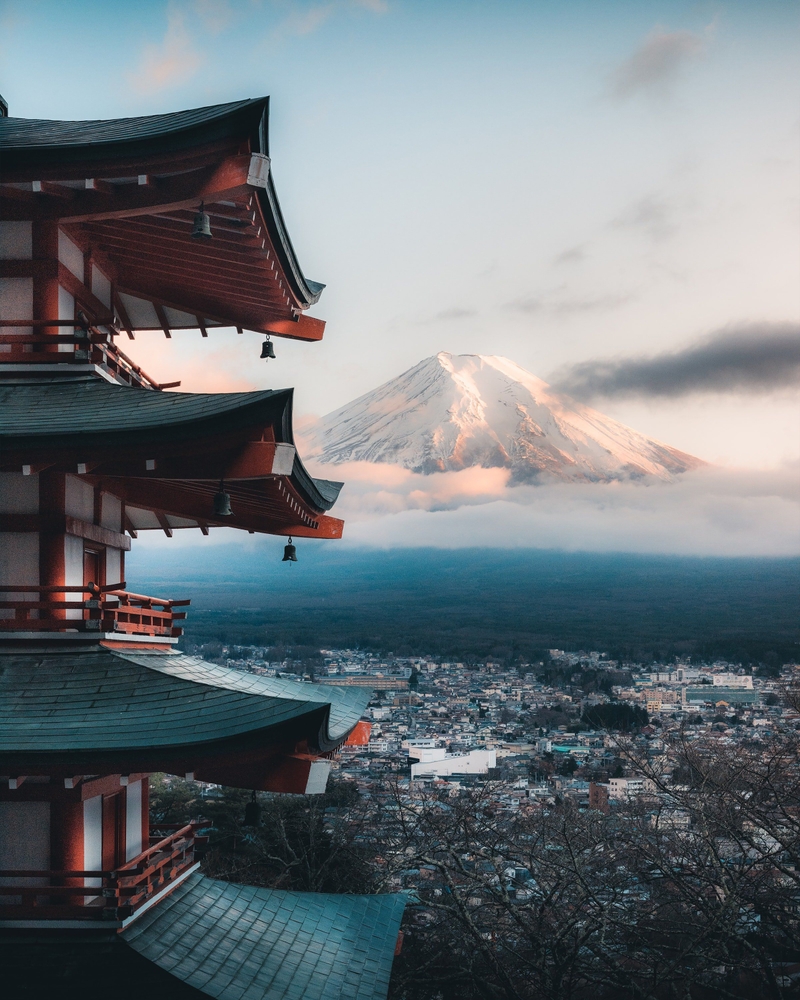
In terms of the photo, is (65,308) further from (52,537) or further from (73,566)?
(73,566)

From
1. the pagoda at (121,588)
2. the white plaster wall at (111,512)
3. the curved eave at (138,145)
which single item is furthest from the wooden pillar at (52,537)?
the curved eave at (138,145)

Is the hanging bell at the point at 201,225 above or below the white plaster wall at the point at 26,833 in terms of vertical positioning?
above

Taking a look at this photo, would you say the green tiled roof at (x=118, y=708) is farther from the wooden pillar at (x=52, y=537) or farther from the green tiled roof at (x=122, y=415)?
the green tiled roof at (x=122, y=415)

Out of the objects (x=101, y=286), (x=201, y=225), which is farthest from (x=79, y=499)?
(x=201, y=225)

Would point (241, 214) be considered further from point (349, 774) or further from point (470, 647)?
point (470, 647)

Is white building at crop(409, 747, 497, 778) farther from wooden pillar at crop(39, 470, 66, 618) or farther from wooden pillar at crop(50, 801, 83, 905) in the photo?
wooden pillar at crop(39, 470, 66, 618)
